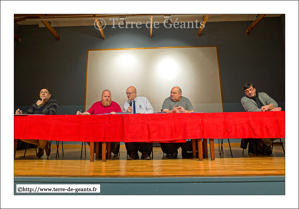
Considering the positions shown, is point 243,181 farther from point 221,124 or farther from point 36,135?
point 36,135

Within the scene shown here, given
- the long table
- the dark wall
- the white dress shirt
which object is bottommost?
the long table

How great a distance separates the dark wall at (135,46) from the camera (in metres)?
5.36

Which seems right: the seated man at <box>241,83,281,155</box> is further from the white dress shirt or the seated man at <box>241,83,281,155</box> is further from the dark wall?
the dark wall

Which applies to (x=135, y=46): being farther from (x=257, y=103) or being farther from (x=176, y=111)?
(x=257, y=103)

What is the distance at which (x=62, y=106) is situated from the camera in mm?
5457

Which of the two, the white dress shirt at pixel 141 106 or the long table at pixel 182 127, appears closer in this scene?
the long table at pixel 182 127

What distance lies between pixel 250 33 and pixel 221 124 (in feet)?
13.1

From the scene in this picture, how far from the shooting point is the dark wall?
17.6 feet

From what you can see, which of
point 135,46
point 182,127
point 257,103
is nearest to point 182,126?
point 182,127

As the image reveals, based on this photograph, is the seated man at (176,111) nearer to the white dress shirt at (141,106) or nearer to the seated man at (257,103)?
the white dress shirt at (141,106)

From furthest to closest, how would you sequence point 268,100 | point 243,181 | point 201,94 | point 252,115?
point 201,94 < point 268,100 < point 252,115 < point 243,181

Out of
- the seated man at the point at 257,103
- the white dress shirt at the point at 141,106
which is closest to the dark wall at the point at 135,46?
the seated man at the point at 257,103

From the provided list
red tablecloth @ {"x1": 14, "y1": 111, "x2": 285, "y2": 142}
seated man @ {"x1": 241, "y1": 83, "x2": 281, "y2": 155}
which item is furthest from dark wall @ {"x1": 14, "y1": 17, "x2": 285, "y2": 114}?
red tablecloth @ {"x1": 14, "y1": 111, "x2": 285, "y2": 142}

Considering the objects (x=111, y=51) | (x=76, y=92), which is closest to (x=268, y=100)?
(x=111, y=51)
